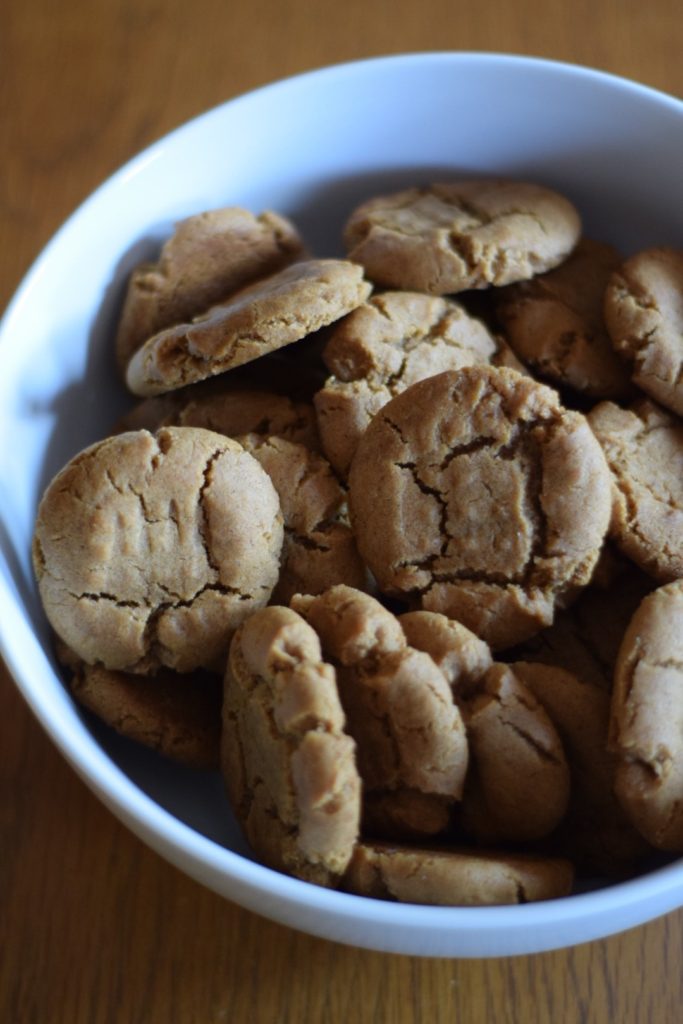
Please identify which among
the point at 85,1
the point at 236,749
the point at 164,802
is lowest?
the point at 164,802

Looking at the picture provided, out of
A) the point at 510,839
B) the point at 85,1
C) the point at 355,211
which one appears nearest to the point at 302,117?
the point at 355,211

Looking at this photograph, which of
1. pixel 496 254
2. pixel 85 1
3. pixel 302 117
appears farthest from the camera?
pixel 85 1

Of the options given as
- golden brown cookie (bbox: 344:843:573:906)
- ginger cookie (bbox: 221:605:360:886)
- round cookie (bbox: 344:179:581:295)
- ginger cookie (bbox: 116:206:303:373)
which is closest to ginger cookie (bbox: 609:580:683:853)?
golden brown cookie (bbox: 344:843:573:906)

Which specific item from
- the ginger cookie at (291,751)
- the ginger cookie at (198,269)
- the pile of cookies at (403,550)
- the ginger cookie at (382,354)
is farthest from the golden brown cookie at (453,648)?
the ginger cookie at (198,269)

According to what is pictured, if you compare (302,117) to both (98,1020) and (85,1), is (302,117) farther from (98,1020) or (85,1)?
(98,1020)

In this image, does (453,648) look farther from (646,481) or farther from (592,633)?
(646,481)

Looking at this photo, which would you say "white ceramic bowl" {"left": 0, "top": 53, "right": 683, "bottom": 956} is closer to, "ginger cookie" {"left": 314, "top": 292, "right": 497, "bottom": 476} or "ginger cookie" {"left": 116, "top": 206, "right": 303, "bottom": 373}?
"ginger cookie" {"left": 116, "top": 206, "right": 303, "bottom": 373}

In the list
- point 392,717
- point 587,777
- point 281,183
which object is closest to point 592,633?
point 587,777
